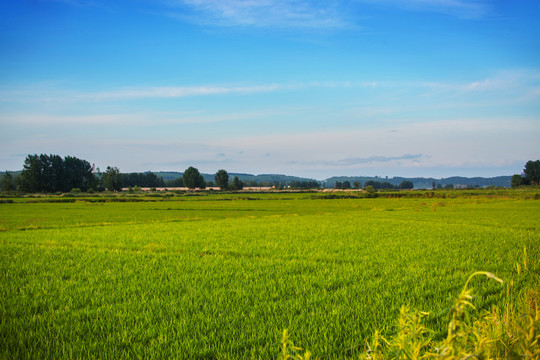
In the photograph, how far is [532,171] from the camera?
614ft

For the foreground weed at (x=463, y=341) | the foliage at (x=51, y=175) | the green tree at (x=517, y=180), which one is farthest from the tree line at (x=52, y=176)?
the green tree at (x=517, y=180)

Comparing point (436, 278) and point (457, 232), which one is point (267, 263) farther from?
point (457, 232)

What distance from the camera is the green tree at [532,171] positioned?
184m

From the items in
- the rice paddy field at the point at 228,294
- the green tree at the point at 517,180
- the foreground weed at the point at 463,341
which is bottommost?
the rice paddy field at the point at 228,294

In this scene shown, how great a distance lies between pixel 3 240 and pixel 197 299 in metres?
16.4

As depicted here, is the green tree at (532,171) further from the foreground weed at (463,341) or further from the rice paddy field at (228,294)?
the foreground weed at (463,341)

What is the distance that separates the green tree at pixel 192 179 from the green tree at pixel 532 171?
186 meters

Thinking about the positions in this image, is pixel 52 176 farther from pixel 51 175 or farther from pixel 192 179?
pixel 192 179

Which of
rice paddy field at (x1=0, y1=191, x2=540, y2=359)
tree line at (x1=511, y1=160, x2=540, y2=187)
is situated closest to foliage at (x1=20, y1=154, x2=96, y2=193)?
rice paddy field at (x1=0, y1=191, x2=540, y2=359)

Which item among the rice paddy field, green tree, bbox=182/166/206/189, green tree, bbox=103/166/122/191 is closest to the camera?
the rice paddy field

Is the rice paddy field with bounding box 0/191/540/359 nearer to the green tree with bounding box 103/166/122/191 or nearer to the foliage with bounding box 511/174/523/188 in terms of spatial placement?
the green tree with bounding box 103/166/122/191

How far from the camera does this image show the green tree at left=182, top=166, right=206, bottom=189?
188625 mm

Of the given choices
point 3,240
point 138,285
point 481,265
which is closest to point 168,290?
point 138,285

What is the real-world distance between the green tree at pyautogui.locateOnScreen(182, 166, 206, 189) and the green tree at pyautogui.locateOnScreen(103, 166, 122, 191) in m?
36.9
